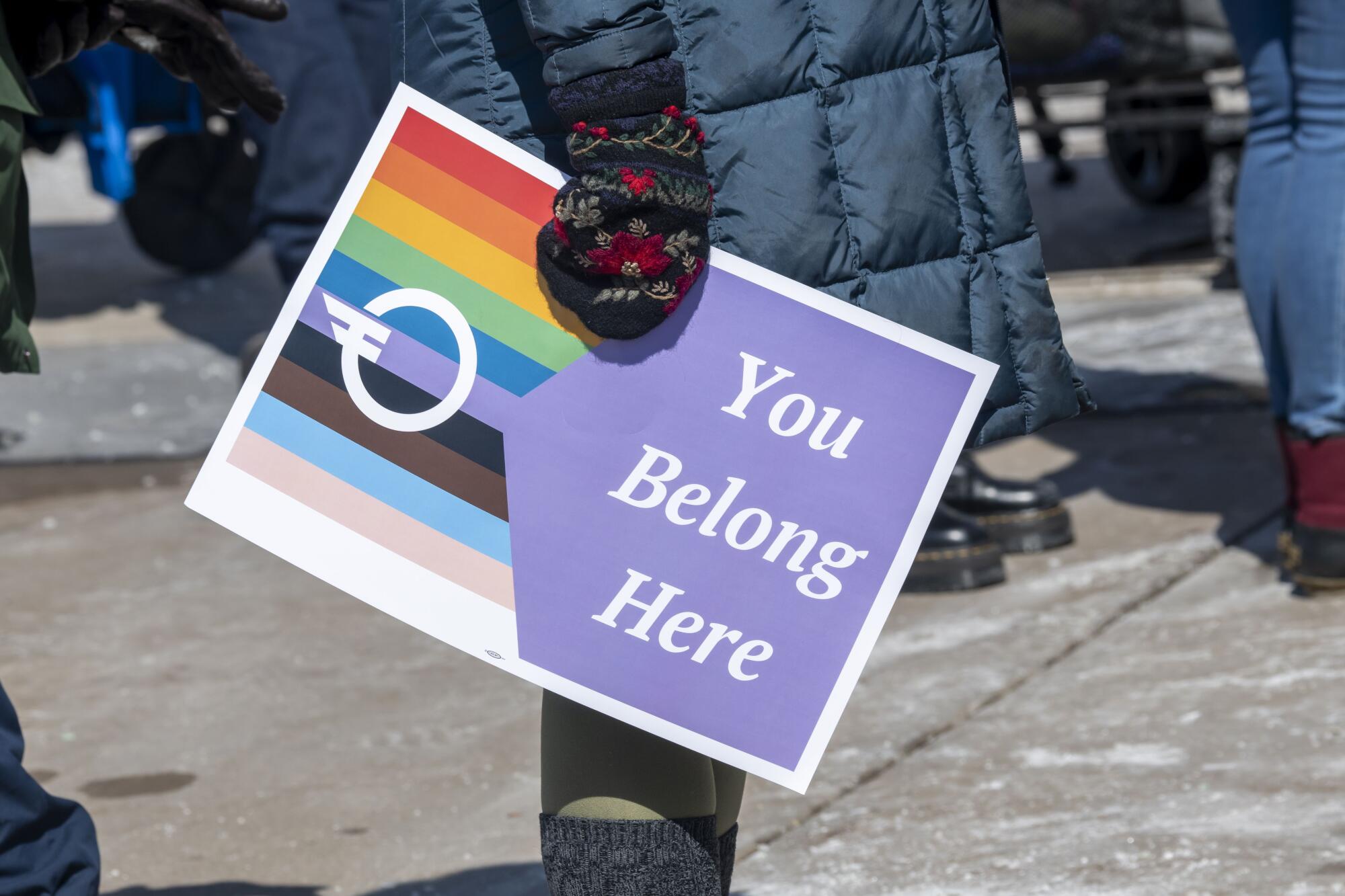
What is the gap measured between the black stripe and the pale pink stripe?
72mm

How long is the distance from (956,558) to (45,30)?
1986 mm

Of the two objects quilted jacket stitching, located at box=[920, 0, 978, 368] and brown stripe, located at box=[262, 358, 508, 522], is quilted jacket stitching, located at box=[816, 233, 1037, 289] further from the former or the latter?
brown stripe, located at box=[262, 358, 508, 522]

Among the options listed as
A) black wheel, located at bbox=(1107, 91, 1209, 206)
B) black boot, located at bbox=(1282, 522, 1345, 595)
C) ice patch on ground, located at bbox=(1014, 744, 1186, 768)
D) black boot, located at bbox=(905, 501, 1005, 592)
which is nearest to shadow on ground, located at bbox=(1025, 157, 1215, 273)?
black wheel, located at bbox=(1107, 91, 1209, 206)

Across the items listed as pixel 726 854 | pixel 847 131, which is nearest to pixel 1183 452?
pixel 726 854

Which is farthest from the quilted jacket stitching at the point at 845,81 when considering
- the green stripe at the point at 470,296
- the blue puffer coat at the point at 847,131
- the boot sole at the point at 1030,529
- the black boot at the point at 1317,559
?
the boot sole at the point at 1030,529

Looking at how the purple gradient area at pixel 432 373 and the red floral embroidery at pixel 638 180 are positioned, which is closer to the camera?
the red floral embroidery at pixel 638 180

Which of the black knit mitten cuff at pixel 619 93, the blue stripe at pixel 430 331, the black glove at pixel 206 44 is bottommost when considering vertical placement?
the black glove at pixel 206 44

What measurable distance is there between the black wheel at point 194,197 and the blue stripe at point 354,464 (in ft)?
20.2

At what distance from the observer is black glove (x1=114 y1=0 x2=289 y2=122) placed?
1.89 m

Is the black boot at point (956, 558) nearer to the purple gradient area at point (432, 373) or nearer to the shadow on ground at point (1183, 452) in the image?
the shadow on ground at point (1183, 452)

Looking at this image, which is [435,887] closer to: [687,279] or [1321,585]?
[687,279]

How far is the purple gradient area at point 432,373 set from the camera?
1463 mm

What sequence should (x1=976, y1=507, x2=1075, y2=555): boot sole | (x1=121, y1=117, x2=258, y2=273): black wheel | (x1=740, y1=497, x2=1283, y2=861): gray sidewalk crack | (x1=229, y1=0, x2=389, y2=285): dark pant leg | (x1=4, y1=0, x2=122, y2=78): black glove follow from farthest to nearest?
(x1=121, y1=117, x2=258, y2=273): black wheel
(x1=229, y1=0, x2=389, y2=285): dark pant leg
(x1=976, y1=507, x2=1075, y2=555): boot sole
(x1=740, y1=497, x2=1283, y2=861): gray sidewalk crack
(x1=4, y1=0, x2=122, y2=78): black glove

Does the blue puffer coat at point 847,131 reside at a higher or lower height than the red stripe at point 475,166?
higher
